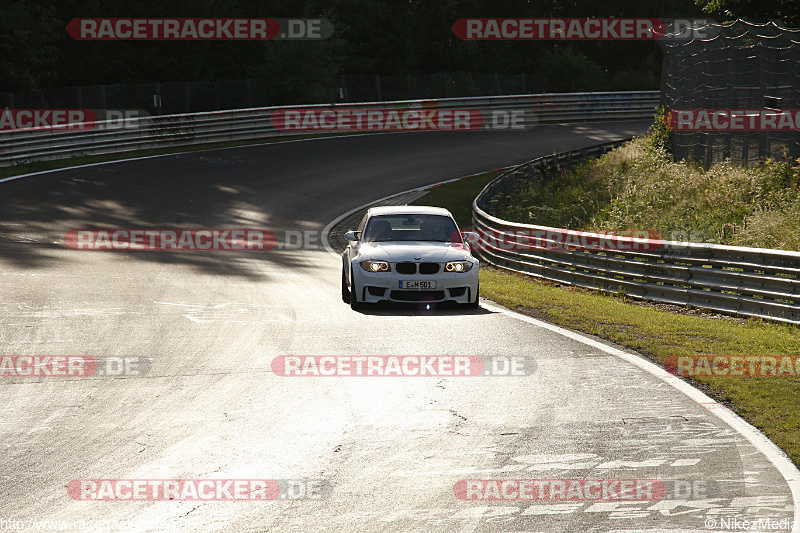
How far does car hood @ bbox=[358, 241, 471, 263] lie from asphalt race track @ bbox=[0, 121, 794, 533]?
84 cm

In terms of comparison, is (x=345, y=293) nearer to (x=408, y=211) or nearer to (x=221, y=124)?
→ (x=408, y=211)

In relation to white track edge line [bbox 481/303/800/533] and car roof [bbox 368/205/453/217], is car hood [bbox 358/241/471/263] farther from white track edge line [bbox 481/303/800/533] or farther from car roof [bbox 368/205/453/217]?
white track edge line [bbox 481/303/800/533]

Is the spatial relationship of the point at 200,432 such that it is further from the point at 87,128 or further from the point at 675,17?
the point at 675,17

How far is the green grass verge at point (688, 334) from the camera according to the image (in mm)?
8039

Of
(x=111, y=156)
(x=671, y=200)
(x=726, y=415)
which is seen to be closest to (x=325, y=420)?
(x=726, y=415)

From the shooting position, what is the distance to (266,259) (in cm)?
1975

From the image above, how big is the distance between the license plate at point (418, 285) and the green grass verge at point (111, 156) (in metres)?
18.6

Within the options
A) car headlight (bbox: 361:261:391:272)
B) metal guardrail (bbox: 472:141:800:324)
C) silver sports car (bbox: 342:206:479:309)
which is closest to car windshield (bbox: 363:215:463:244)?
silver sports car (bbox: 342:206:479:309)

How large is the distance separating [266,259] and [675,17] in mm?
50917

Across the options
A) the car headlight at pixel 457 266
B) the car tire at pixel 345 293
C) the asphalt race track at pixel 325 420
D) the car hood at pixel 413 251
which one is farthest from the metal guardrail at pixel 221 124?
the car headlight at pixel 457 266

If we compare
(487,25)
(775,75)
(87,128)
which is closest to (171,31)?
(87,128)

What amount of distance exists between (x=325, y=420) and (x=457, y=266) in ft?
20.9

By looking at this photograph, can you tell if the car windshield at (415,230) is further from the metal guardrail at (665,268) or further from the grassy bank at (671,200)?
the grassy bank at (671,200)

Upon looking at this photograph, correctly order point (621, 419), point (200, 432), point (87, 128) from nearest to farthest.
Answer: point (200, 432), point (621, 419), point (87, 128)
